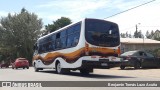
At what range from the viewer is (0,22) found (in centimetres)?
7881

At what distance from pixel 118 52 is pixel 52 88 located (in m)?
7.81

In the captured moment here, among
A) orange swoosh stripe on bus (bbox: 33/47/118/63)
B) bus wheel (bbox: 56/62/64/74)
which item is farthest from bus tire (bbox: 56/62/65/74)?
orange swoosh stripe on bus (bbox: 33/47/118/63)

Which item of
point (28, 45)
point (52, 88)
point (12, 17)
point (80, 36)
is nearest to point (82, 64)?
point (80, 36)

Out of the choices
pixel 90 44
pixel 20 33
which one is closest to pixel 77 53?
pixel 90 44

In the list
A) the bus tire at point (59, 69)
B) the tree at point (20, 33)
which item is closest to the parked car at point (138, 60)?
the bus tire at point (59, 69)

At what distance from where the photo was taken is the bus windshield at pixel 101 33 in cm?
2016

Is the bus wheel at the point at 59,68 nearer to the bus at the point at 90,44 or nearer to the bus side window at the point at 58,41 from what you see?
the bus at the point at 90,44

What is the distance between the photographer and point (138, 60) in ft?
91.1

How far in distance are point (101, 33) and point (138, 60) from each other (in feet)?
26.9

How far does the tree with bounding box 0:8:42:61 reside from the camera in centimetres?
7425

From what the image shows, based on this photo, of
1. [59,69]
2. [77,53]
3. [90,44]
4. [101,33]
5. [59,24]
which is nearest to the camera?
[90,44]

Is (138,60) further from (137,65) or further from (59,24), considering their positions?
(59,24)

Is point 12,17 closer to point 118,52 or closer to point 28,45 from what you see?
point 28,45

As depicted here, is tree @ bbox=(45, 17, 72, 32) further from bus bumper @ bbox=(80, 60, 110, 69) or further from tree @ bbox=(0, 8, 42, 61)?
bus bumper @ bbox=(80, 60, 110, 69)
